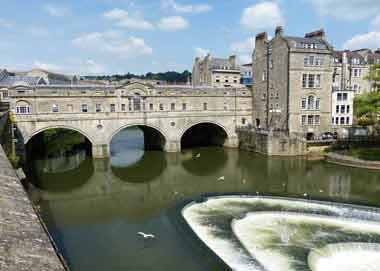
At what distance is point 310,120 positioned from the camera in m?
39.0

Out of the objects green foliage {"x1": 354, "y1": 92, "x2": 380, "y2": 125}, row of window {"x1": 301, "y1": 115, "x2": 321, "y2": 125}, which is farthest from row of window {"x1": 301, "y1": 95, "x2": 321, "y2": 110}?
green foliage {"x1": 354, "y1": 92, "x2": 380, "y2": 125}

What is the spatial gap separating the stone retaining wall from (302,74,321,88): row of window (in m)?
8.74

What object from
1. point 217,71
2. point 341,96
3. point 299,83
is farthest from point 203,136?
point 341,96

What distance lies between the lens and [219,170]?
31.9m

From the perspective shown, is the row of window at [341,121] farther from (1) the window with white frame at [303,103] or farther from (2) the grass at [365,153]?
(2) the grass at [365,153]

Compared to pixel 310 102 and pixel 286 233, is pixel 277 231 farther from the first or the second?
pixel 310 102

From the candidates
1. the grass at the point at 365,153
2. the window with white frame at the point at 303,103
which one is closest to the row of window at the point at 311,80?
the window with white frame at the point at 303,103

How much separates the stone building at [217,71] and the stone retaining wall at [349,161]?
91.5 ft

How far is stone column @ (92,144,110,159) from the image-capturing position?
1395 inches

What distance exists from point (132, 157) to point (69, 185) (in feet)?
36.1

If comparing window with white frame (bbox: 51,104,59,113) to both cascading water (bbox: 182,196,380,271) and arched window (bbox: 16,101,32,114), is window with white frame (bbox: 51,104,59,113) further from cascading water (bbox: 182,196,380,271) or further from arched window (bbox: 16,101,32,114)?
cascading water (bbox: 182,196,380,271)

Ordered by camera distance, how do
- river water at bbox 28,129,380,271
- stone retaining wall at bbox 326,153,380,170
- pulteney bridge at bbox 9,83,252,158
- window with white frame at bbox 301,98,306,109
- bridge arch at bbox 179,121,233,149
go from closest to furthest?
river water at bbox 28,129,380,271 < stone retaining wall at bbox 326,153,380,170 < pulteney bridge at bbox 9,83,252,158 < window with white frame at bbox 301,98,306,109 < bridge arch at bbox 179,121,233,149

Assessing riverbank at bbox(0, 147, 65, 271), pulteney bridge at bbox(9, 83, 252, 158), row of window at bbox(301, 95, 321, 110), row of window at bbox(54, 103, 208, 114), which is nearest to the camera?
riverbank at bbox(0, 147, 65, 271)

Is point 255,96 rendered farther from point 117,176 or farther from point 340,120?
point 117,176
